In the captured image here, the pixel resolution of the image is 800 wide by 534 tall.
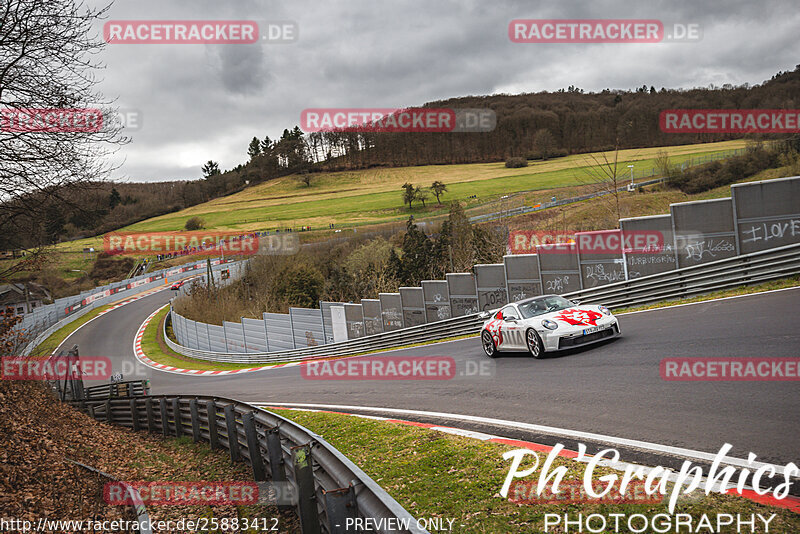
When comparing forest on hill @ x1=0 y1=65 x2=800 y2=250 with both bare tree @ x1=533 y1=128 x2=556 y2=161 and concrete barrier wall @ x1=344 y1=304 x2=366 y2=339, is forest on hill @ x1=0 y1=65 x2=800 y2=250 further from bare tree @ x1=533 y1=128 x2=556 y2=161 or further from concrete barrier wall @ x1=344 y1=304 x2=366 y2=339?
concrete barrier wall @ x1=344 y1=304 x2=366 y2=339

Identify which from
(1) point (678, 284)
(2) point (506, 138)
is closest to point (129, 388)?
(1) point (678, 284)

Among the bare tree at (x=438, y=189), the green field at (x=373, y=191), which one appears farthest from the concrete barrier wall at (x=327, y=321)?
the bare tree at (x=438, y=189)

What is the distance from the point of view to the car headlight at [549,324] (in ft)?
39.4

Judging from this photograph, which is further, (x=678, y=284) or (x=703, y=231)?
(x=678, y=284)

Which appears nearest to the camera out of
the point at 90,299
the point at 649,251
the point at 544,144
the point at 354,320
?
the point at 649,251

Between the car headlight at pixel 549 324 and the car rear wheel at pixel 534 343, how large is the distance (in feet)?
1.10

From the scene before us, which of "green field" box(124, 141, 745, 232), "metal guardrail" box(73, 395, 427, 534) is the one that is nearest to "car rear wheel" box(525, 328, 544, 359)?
"metal guardrail" box(73, 395, 427, 534)

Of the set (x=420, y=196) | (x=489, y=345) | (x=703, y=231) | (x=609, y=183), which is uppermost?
(x=420, y=196)

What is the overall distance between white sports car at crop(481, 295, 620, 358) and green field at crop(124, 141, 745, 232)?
5545 centimetres

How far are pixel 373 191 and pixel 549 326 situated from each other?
92936mm

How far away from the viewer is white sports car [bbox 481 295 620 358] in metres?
11.9

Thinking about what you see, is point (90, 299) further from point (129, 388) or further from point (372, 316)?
point (129, 388)

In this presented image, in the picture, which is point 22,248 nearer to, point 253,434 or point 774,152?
point 253,434

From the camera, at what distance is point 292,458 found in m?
6.45
